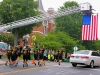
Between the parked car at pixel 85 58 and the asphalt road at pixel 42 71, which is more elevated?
the parked car at pixel 85 58

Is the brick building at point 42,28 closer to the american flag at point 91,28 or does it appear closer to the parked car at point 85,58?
the american flag at point 91,28

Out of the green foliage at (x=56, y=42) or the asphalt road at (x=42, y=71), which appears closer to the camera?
the asphalt road at (x=42, y=71)

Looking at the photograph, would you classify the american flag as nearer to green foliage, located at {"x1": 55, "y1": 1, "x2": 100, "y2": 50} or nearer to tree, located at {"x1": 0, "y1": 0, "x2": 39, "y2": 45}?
tree, located at {"x1": 0, "y1": 0, "x2": 39, "y2": 45}

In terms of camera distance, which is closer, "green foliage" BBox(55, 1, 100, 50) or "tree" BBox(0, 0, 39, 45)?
"tree" BBox(0, 0, 39, 45)

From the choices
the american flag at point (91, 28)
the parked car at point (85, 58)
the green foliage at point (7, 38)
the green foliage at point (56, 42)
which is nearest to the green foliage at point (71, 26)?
the green foliage at point (56, 42)

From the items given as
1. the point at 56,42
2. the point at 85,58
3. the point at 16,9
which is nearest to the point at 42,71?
the point at 85,58

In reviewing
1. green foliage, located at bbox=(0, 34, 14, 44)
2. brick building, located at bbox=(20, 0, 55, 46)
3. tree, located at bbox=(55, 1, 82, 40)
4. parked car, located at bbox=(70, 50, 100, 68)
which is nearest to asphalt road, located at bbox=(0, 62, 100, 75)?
parked car, located at bbox=(70, 50, 100, 68)

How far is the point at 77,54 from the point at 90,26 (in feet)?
28.3

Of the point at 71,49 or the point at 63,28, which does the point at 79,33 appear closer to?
the point at 63,28

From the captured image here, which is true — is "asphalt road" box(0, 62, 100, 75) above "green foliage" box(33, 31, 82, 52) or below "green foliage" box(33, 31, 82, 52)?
below

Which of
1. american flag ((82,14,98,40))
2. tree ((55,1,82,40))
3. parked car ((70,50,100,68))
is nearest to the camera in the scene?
parked car ((70,50,100,68))

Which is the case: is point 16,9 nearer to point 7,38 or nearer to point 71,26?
point 7,38

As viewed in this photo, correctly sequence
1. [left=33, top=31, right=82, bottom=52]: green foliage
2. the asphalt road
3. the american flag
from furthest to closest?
[left=33, top=31, right=82, bottom=52]: green foliage
the american flag
the asphalt road

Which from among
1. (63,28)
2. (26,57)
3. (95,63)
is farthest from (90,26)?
(63,28)
